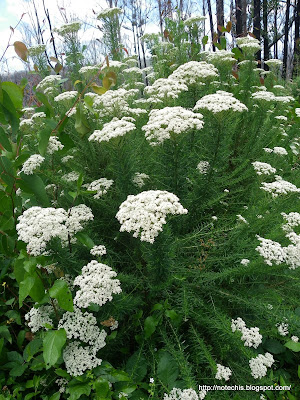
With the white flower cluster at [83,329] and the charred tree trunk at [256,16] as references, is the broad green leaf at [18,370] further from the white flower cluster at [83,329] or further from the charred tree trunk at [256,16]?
the charred tree trunk at [256,16]

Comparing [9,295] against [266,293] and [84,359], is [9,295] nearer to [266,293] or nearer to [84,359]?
[84,359]

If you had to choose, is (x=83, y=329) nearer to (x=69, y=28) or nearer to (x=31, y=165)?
(x=31, y=165)

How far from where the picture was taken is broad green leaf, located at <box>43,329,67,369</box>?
1.31 metres

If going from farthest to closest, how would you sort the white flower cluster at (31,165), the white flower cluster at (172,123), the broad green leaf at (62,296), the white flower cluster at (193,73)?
the white flower cluster at (193,73), the white flower cluster at (172,123), the white flower cluster at (31,165), the broad green leaf at (62,296)

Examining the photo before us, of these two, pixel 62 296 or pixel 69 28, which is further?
pixel 69 28

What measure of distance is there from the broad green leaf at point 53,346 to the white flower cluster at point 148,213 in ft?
2.03

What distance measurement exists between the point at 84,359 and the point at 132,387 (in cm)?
30

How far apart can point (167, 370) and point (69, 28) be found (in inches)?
194

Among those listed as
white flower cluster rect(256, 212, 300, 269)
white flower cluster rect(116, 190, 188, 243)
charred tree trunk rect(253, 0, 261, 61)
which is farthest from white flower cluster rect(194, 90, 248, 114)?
charred tree trunk rect(253, 0, 261, 61)

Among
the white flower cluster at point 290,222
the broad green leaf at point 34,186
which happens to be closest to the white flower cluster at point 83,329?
the broad green leaf at point 34,186

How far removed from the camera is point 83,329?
5.15ft

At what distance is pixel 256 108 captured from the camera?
12.2ft

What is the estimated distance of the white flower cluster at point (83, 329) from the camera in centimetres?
156

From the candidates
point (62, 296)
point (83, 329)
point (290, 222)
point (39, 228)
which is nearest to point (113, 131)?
point (39, 228)
